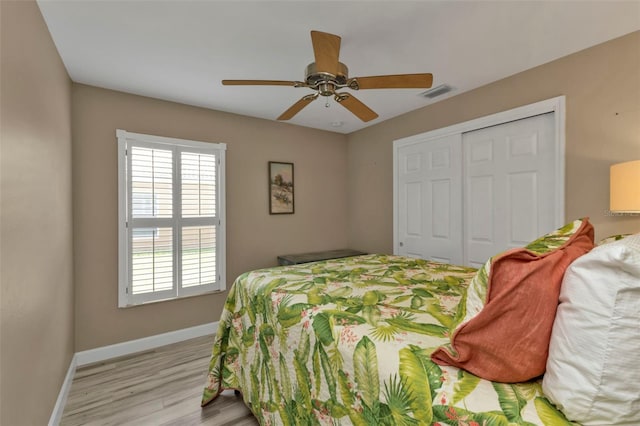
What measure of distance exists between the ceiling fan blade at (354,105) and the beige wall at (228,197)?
181cm

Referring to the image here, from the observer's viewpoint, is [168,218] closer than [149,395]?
No

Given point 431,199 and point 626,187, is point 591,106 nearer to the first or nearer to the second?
point 626,187

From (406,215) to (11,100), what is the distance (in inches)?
137

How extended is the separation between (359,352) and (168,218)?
8.87ft

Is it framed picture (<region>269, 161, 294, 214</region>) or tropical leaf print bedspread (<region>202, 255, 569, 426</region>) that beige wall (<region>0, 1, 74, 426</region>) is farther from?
framed picture (<region>269, 161, 294, 214</region>)

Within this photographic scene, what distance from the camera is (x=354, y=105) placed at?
2.19 metres

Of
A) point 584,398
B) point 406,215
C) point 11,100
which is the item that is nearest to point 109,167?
point 11,100

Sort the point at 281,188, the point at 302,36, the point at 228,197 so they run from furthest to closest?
the point at 281,188 → the point at 228,197 → the point at 302,36

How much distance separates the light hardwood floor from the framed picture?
6.13 ft

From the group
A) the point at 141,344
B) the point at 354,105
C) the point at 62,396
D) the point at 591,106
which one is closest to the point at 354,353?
the point at 354,105

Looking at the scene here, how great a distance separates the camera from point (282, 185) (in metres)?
3.96

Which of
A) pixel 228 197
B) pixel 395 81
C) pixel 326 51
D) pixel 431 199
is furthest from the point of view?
pixel 228 197

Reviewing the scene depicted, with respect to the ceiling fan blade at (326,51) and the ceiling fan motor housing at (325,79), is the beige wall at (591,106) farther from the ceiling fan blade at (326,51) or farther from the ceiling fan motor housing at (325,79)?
the ceiling fan blade at (326,51)

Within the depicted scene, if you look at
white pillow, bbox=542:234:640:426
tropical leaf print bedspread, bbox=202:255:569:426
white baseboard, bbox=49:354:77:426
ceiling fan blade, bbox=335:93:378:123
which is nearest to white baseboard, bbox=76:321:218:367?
white baseboard, bbox=49:354:77:426
